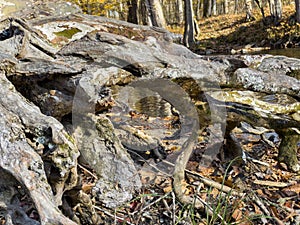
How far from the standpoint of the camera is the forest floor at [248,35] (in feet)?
60.3

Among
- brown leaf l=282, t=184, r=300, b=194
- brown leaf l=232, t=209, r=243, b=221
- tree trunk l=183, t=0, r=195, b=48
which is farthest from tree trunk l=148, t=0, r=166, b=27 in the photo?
brown leaf l=232, t=209, r=243, b=221

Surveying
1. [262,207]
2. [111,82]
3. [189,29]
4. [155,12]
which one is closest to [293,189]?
[262,207]

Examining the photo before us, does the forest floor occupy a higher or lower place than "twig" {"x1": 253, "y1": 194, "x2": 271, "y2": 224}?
lower

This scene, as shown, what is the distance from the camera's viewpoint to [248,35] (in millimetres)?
22250

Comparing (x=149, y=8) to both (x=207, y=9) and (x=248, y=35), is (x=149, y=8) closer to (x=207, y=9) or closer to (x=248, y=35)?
(x=248, y=35)

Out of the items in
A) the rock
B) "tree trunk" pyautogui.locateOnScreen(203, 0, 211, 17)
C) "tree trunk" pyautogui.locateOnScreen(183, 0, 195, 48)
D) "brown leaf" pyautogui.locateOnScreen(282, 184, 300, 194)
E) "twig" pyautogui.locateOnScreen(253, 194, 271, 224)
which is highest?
the rock

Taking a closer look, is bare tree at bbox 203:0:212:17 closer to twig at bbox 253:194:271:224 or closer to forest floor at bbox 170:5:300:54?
forest floor at bbox 170:5:300:54

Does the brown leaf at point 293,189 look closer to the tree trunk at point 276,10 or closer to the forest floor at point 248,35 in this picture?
the forest floor at point 248,35

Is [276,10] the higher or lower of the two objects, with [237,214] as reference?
lower

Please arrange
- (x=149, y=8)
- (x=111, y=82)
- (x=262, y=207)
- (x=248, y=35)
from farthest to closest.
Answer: (x=248, y=35)
(x=149, y=8)
(x=262, y=207)
(x=111, y=82)

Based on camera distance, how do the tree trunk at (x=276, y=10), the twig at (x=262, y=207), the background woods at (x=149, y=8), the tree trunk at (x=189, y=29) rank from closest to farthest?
the twig at (x=262, y=207) → the background woods at (x=149, y=8) → the tree trunk at (x=189, y=29) → the tree trunk at (x=276, y=10)

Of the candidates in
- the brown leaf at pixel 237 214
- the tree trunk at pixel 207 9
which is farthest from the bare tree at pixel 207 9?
the brown leaf at pixel 237 214

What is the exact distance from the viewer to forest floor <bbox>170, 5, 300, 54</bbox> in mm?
18375

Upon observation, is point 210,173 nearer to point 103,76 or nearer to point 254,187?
point 254,187
